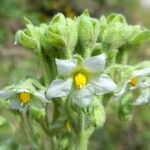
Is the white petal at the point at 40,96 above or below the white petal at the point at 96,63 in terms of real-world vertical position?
below

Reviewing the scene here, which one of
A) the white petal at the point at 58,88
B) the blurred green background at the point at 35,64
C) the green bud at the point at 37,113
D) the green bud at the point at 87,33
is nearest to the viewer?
the white petal at the point at 58,88

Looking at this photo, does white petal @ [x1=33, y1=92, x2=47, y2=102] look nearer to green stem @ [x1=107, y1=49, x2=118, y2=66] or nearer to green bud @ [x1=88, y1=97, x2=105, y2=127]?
green bud @ [x1=88, y1=97, x2=105, y2=127]

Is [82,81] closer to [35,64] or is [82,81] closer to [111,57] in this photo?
[111,57]

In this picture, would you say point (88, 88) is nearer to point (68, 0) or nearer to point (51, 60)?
point (51, 60)

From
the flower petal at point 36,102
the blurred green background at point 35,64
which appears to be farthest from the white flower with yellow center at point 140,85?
the blurred green background at point 35,64

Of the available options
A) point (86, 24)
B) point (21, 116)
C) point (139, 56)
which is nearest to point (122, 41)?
point (86, 24)

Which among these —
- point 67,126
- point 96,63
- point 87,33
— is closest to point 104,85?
point 96,63

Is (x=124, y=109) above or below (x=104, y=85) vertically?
below

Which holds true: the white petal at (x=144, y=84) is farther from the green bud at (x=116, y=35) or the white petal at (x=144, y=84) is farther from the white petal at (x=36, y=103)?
the white petal at (x=36, y=103)
